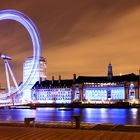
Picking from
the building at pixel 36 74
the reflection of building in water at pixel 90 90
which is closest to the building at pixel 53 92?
the reflection of building in water at pixel 90 90

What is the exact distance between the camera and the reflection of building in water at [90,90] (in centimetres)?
15425

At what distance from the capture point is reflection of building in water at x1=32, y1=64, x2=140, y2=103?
154250 millimetres

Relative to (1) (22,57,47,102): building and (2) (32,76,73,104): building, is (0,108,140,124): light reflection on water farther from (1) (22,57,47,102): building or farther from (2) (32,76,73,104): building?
(1) (22,57,47,102): building

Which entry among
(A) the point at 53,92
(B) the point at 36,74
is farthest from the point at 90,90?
(B) the point at 36,74

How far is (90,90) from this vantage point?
164250mm

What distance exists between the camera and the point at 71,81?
171875mm

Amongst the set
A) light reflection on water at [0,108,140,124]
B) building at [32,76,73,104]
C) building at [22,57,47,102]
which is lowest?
light reflection on water at [0,108,140,124]

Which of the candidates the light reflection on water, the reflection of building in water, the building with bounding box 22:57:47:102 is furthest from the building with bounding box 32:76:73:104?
the light reflection on water

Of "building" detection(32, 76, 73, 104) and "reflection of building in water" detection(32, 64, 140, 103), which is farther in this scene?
"building" detection(32, 76, 73, 104)

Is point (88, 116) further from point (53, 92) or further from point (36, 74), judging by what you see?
point (36, 74)

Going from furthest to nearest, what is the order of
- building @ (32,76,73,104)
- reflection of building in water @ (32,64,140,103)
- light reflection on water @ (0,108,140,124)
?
building @ (32,76,73,104) → reflection of building in water @ (32,64,140,103) → light reflection on water @ (0,108,140,124)

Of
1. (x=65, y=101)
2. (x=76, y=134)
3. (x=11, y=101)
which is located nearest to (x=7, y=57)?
(x=11, y=101)

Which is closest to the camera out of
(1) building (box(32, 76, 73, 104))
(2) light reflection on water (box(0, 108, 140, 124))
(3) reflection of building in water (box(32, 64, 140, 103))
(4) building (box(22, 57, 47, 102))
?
(2) light reflection on water (box(0, 108, 140, 124))

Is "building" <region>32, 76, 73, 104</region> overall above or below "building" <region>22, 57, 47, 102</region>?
below
